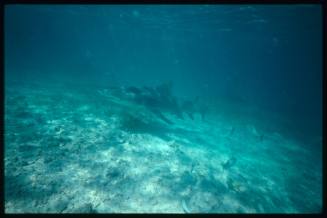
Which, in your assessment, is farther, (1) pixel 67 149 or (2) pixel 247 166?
(2) pixel 247 166

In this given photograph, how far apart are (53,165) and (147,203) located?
3696mm

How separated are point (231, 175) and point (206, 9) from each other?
26.4 metres

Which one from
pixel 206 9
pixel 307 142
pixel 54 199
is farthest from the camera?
pixel 206 9

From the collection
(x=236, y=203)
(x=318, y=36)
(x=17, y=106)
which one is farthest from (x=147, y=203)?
(x=318, y=36)

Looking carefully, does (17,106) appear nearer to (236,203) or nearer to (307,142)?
(236,203)

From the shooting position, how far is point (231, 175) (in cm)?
997

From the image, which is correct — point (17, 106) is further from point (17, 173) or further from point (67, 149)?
point (17, 173)

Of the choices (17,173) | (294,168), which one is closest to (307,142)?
(294,168)

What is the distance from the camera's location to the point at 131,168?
8.37m

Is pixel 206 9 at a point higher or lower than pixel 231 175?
higher

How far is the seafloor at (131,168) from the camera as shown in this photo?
6422 mm

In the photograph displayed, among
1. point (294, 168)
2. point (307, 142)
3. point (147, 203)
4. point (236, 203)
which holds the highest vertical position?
point (147, 203)

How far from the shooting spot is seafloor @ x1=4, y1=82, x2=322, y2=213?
6422 millimetres

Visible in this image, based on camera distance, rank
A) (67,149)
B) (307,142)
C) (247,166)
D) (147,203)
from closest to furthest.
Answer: (147,203) → (67,149) → (247,166) → (307,142)
